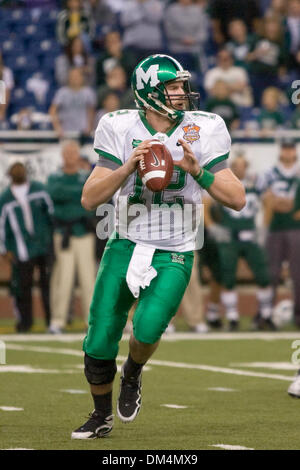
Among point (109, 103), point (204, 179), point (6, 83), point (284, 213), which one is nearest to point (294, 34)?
point (109, 103)

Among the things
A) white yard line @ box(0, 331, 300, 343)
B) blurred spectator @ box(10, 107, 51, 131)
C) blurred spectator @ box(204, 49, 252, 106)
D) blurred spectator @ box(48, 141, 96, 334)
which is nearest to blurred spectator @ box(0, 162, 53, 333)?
blurred spectator @ box(48, 141, 96, 334)

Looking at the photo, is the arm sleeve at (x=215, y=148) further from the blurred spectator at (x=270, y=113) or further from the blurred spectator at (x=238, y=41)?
the blurred spectator at (x=238, y=41)

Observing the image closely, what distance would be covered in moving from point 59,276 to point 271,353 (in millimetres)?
2963

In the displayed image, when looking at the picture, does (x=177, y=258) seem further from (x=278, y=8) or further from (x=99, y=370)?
(x=278, y=8)

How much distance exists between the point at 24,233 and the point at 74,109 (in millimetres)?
2732

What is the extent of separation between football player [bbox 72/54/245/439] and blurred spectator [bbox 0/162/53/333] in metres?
6.49

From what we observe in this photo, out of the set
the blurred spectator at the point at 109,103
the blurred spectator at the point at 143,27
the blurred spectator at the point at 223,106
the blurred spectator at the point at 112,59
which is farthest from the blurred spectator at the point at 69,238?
the blurred spectator at the point at 143,27

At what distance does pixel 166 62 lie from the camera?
5.98 meters

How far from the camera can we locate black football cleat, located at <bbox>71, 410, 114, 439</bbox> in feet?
19.2

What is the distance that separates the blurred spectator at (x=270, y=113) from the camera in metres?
15.0

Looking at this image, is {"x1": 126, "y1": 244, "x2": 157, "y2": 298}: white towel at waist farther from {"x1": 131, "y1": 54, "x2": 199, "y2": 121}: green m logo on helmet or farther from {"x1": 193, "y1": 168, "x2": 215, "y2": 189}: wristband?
{"x1": 131, "y1": 54, "x2": 199, "y2": 121}: green m logo on helmet

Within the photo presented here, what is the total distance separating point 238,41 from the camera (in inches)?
671

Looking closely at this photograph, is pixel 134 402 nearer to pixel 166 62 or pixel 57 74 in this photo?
pixel 166 62

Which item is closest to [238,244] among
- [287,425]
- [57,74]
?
[57,74]
